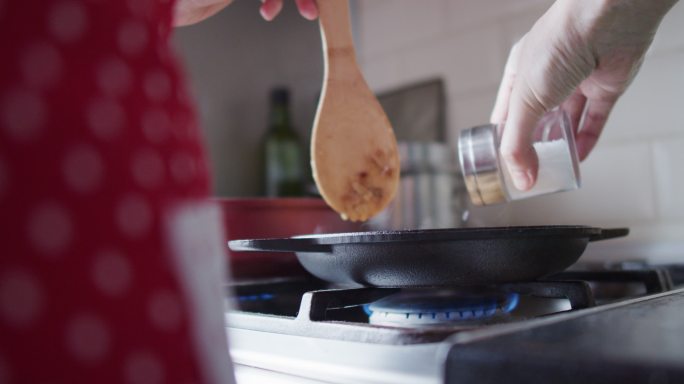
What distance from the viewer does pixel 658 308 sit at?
41 cm

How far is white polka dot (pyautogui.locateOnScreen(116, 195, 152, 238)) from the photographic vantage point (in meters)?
0.21

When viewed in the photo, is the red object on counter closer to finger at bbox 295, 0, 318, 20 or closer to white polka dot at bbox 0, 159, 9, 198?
finger at bbox 295, 0, 318, 20

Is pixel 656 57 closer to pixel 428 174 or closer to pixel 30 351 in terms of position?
pixel 428 174

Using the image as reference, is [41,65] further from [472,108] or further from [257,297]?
[472,108]

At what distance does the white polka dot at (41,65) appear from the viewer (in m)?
0.20

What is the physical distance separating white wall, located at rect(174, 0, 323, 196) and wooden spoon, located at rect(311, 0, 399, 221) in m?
0.62

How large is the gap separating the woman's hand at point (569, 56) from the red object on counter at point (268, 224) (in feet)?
0.94

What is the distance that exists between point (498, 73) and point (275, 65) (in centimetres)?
54

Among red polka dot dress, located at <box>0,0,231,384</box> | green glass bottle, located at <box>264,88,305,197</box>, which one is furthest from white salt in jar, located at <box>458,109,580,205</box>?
green glass bottle, located at <box>264,88,305,197</box>

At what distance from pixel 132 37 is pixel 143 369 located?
120 millimetres

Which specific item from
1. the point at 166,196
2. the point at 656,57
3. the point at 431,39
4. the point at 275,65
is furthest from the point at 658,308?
the point at 275,65

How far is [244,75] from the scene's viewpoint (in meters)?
1.26

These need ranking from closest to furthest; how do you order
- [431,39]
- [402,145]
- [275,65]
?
[402,145]
[431,39]
[275,65]

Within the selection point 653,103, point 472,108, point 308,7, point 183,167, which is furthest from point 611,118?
point 183,167
